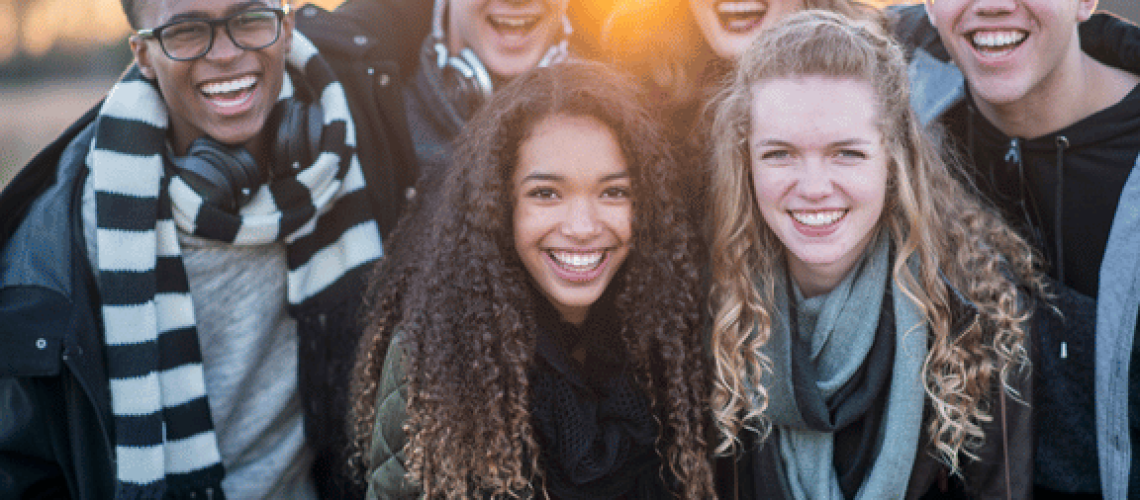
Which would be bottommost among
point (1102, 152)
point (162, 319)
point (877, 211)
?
point (162, 319)

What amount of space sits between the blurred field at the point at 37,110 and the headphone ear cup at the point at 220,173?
9.22m

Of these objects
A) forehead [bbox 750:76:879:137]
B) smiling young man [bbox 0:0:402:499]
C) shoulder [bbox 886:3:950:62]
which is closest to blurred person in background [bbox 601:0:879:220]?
shoulder [bbox 886:3:950:62]

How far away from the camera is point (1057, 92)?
9.51 ft

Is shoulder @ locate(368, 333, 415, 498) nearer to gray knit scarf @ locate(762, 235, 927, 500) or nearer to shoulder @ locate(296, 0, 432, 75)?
gray knit scarf @ locate(762, 235, 927, 500)

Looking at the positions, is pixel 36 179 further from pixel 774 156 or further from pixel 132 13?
pixel 774 156

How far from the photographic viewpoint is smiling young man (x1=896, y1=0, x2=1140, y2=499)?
8.87 feet

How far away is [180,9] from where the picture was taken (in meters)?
2.74

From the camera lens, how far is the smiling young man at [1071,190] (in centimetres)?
271

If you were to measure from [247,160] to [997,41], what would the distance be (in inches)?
97.6

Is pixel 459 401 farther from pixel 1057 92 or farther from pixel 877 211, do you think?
pixel 1057 92

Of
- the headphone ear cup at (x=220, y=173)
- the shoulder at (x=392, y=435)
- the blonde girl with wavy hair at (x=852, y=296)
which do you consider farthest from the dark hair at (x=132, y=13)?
the blonde girl with wavy hair at (x=852, y=296)

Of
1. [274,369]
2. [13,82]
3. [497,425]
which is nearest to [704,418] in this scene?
[497,425]

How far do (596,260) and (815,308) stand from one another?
0.66 m

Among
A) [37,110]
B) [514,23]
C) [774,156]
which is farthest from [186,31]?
[37,110]
